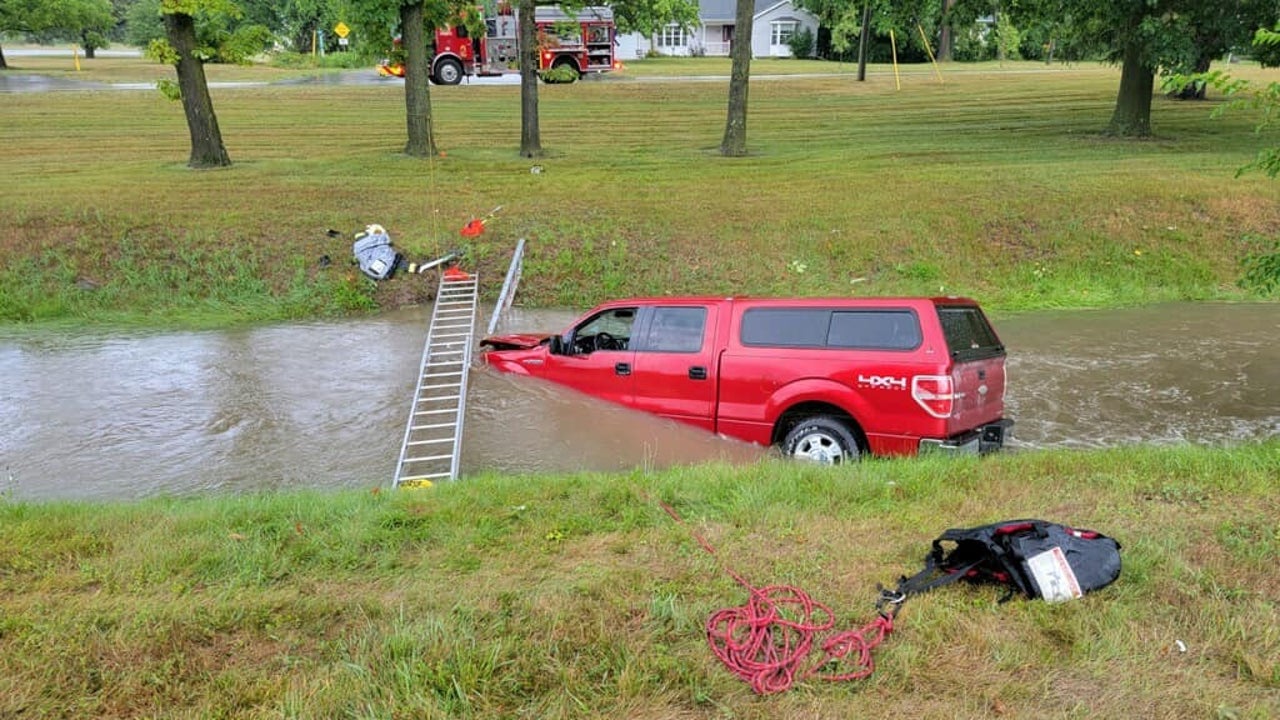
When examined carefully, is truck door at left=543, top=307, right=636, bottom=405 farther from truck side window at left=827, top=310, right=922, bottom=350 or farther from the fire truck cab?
the fire truck cab

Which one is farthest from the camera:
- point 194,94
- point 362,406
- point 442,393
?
point 194,94

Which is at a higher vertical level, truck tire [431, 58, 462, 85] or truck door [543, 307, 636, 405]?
truck tire [431, 58, 462, 85]

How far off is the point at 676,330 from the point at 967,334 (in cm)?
265

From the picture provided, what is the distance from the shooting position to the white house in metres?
59.9

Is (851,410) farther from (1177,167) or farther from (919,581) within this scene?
(1177,167)

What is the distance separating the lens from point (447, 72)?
34344mm

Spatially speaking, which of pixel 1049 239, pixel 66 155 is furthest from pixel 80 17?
pixel 1049 239

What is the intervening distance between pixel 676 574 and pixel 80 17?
55.4 m

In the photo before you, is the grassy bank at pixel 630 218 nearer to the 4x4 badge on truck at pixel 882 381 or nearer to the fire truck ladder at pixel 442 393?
the fire truck ladder at pixel 442 393

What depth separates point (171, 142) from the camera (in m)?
21.9

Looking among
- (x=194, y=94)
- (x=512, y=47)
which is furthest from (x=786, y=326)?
(x=512, y=47)

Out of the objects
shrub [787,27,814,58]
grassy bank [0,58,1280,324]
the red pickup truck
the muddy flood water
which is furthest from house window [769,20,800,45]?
the red pickup truck

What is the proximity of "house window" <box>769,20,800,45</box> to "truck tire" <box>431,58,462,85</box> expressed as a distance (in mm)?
32693

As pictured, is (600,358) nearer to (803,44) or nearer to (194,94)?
(194,94)
